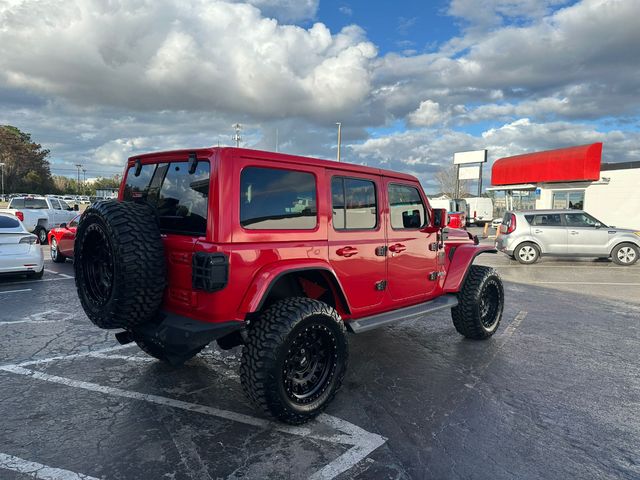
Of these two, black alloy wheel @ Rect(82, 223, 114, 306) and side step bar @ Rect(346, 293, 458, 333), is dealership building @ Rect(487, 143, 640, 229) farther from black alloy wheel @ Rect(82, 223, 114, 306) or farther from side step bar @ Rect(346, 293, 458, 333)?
black alloy wheel @ Rect(82, 223, 114, 306)

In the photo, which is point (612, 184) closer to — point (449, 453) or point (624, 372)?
point (624, 372)

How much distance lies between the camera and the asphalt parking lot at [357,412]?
2.76 metres

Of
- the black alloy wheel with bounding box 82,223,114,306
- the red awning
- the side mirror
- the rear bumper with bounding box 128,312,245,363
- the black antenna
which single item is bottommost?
the rear bumper with bounding box 128,312,245,363

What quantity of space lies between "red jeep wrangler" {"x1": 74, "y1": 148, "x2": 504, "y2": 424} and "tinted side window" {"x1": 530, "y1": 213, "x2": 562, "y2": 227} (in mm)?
→ 10433

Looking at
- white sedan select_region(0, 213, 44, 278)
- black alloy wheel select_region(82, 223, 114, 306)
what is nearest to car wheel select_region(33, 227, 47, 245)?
white sedan select_region(0, 213, 44, 278)

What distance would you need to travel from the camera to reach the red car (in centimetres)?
1071

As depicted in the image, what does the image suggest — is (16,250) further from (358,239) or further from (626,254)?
(626,254)

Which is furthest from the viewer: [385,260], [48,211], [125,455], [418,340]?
[48,211]

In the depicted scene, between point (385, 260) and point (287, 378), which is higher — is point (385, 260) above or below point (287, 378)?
above

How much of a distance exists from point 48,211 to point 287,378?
57.6 ft

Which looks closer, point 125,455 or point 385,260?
point 125,455

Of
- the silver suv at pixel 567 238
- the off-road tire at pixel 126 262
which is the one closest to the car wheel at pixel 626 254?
the silver suv at pixel 567 238

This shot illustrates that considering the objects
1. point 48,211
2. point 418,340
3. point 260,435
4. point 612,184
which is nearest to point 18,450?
point 260,435

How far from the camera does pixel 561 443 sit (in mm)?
3066
